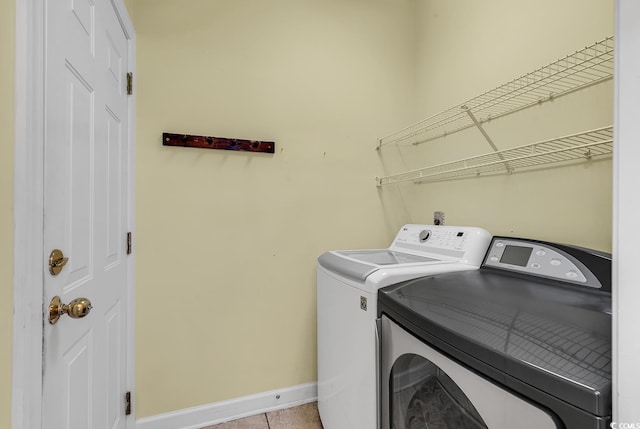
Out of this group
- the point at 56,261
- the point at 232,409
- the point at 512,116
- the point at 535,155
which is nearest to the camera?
the point at 56,261

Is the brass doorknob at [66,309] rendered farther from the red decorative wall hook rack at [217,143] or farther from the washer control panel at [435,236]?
the washer control panel at [435,236]

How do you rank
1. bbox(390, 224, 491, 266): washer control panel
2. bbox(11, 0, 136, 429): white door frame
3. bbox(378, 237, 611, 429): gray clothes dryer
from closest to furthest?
bbox(378, 237, 611, 429): gray clothes dryer < bbox(11, 0, 136, 429): white door frame < bbox(390, 224, 491, 266): washer control panel

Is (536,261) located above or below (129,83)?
below

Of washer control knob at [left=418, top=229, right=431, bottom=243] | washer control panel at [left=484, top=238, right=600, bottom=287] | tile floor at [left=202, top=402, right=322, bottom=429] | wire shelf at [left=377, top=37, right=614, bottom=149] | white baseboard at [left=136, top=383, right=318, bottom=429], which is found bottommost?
tile floor at [left=202, top=402, right=322, bottom=429]

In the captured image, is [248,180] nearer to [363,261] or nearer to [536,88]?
[363,261]

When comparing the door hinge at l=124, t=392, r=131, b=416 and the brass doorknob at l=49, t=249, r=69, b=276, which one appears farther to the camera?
the door hinge at l=124, t=392, r=131, b=416

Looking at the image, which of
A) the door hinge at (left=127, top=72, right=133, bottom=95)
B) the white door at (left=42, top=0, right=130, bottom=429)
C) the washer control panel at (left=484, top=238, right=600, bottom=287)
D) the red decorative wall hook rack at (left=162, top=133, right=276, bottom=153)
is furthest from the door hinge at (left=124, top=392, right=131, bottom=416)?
the washer control panel at (left=484, top=238, right=600, bottom=287)

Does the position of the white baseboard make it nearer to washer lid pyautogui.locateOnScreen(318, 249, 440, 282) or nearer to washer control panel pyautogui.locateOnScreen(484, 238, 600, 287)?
washer lid pyautogui.locateOnScreen(318, 249, 440, 282)

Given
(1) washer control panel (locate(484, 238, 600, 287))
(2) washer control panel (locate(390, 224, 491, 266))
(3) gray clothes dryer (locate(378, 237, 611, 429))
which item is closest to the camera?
(3) gray clothes dryer (locate(378, 237, 611, 429))

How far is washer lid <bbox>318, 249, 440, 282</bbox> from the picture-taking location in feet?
3.82

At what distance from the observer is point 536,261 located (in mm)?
1119

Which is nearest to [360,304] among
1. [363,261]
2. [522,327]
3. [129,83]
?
[363,261]

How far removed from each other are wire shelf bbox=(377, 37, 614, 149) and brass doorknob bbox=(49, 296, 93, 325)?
1639mm

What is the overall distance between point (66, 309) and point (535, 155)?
160 cm
